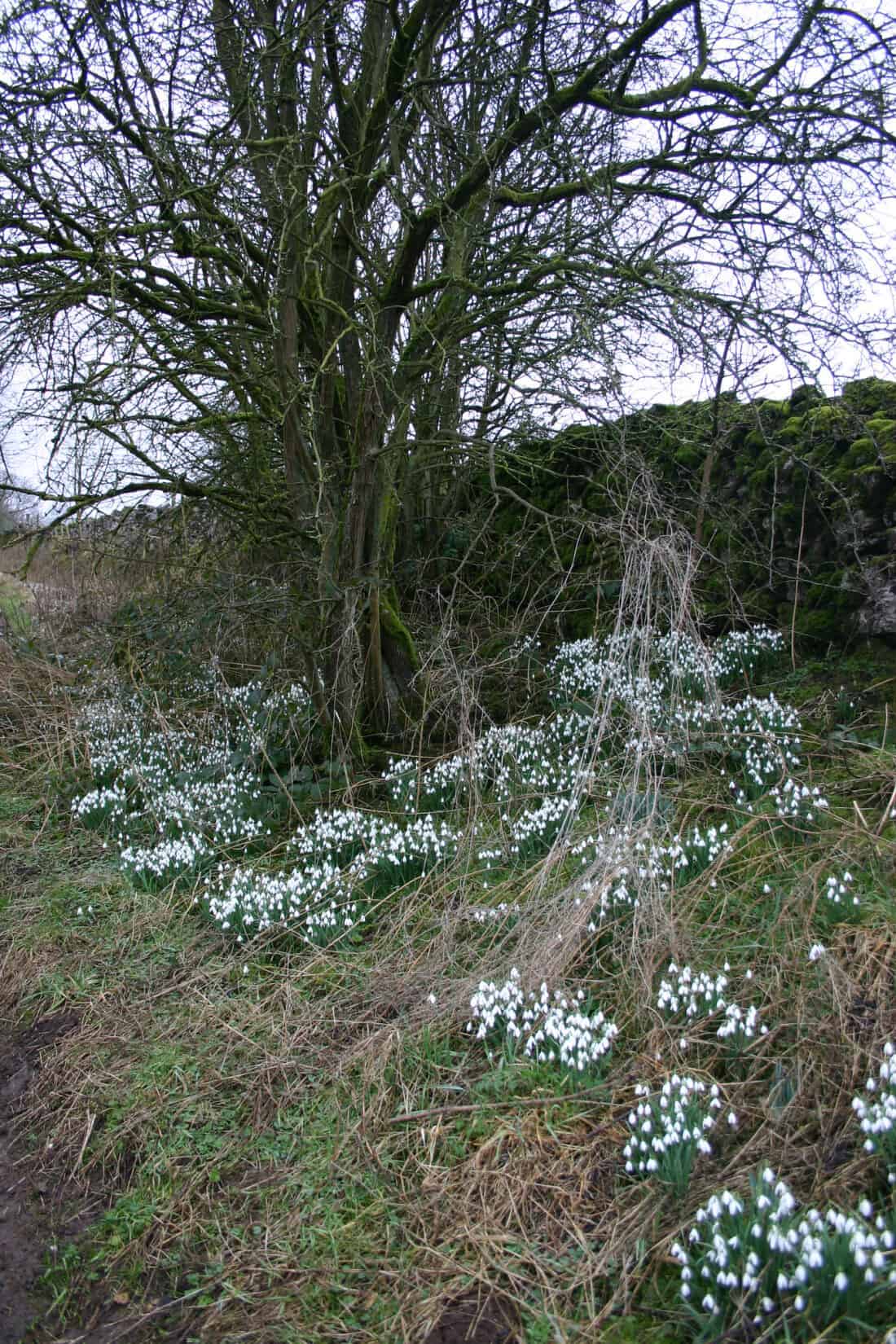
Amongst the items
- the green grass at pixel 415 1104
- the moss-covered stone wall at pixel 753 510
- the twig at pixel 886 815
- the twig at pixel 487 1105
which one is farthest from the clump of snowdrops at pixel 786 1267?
the moss-covered stone wall at pixel 753 510

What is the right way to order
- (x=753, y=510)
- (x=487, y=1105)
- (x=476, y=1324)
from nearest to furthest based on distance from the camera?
(x=476, y=1324) < (x=487, y=1105) < (x=753, y=510)

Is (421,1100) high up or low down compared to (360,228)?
down

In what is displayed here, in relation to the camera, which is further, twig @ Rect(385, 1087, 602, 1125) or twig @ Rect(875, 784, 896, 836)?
twig @ Rect(875, 784, 896, 836)

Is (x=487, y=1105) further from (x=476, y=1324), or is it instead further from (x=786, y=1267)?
(x=786, y=1267)

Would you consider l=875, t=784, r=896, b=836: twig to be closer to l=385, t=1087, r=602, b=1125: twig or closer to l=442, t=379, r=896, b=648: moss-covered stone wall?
l=385, t=1087, r=602, b=1125: twig

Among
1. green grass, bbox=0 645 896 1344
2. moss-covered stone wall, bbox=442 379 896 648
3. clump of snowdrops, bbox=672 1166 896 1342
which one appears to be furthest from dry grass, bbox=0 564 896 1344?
moss-covered stone wall, bbox=442 379 896 648

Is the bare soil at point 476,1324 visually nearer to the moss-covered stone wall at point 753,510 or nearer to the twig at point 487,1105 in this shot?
the twig at point 487,1105

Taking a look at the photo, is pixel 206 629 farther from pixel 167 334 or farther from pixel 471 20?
pixel 471 20

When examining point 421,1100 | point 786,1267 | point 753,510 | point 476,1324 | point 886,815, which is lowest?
point 476,1324

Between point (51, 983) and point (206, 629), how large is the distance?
7.72 feet

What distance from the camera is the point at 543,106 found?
4.52 m

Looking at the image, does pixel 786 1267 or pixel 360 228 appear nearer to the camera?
pixel 786 1267

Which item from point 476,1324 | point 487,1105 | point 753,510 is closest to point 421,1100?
point 487,1105

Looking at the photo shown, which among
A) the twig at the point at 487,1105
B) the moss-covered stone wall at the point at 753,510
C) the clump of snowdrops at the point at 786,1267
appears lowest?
the twig at the point at 487,1105
